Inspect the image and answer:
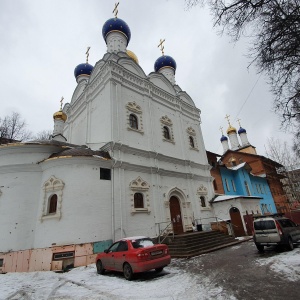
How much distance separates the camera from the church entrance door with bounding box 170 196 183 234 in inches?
621

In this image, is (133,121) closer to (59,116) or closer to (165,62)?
(59,116)

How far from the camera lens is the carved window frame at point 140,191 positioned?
Result: 1348 centimetres

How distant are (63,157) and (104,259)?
603 centimetres

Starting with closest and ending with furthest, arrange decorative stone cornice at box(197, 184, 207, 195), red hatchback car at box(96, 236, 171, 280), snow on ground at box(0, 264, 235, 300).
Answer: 1. snow on ground at box(0, 264, 235, 300)
2. red hatchback car at box(96, 236, 171, 280)
3. decorative stone cornice at box(197, 184, 207, 195)

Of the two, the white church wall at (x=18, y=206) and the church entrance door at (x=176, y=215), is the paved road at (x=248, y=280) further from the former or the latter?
the white church wall at (x=18, y=206)

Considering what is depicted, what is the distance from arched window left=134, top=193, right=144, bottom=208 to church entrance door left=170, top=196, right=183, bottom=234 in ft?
9.87

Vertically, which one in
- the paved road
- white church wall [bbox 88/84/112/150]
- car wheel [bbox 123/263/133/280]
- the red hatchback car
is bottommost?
the paved road

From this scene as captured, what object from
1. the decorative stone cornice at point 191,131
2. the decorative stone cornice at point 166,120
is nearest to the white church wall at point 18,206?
the decorative stone cornice at point 166,120

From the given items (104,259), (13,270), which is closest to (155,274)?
(104,259)

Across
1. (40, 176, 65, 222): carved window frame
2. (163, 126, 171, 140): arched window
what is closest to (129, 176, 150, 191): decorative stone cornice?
(40, 176, 65, 222): carved window frame

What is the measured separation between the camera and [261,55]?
5.75 meters

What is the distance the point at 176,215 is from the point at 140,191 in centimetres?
400

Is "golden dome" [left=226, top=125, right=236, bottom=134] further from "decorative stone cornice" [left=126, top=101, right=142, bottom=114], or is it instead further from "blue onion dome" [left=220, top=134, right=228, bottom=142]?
"decorative stone cornice" [left=126, top=101, right=142, bottom=114]

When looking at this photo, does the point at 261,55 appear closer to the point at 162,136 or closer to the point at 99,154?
the point at 99,154
